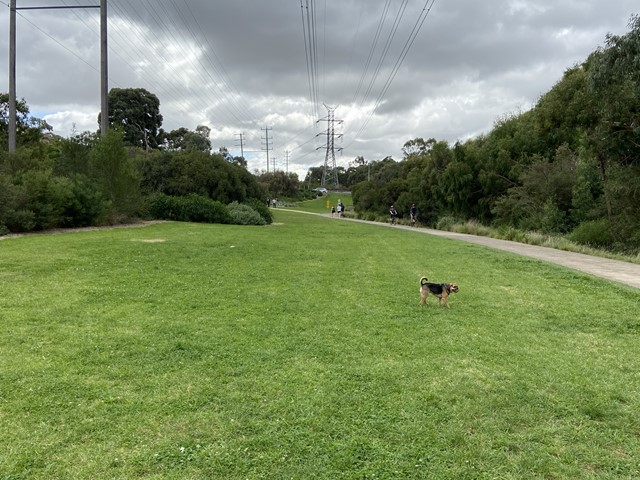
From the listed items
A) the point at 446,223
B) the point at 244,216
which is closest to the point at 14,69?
the point at 244,216

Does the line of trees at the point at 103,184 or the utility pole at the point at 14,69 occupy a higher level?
the utility pole at the point at 14,69

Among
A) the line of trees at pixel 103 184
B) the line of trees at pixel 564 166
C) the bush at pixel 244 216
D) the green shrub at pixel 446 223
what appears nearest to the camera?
the line of trees at pixel 103 184

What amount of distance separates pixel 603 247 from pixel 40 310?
19368mm

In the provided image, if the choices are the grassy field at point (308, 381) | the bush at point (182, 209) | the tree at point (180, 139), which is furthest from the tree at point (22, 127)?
the tree at point (180, 139)

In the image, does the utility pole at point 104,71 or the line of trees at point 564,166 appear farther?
the utility pole at point 104,71

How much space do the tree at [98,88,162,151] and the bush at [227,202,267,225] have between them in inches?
1587

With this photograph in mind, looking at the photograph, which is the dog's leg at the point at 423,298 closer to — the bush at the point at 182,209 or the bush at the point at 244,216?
the bush at the point at 182,209

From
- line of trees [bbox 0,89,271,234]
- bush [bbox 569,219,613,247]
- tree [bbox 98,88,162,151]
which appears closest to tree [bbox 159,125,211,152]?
tree [bbox 98,88,162,151]

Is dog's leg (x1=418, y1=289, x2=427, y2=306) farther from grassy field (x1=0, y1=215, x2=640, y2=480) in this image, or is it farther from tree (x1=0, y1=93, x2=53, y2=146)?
tree (x1=0, y1=93, x2=53, y2=146)

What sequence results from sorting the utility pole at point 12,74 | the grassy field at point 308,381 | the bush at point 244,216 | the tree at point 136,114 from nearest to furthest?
the grassy field at point 308,381, the utility pole at point 12,74, the bush at point 244,216, the tree at point 136,114

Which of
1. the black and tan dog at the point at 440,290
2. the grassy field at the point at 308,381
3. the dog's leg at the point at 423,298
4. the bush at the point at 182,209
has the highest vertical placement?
the bush at the point at 182,209

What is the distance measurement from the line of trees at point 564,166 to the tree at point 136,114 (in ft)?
138

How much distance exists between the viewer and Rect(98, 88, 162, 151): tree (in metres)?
61.8

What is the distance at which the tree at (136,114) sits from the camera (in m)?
61.8
